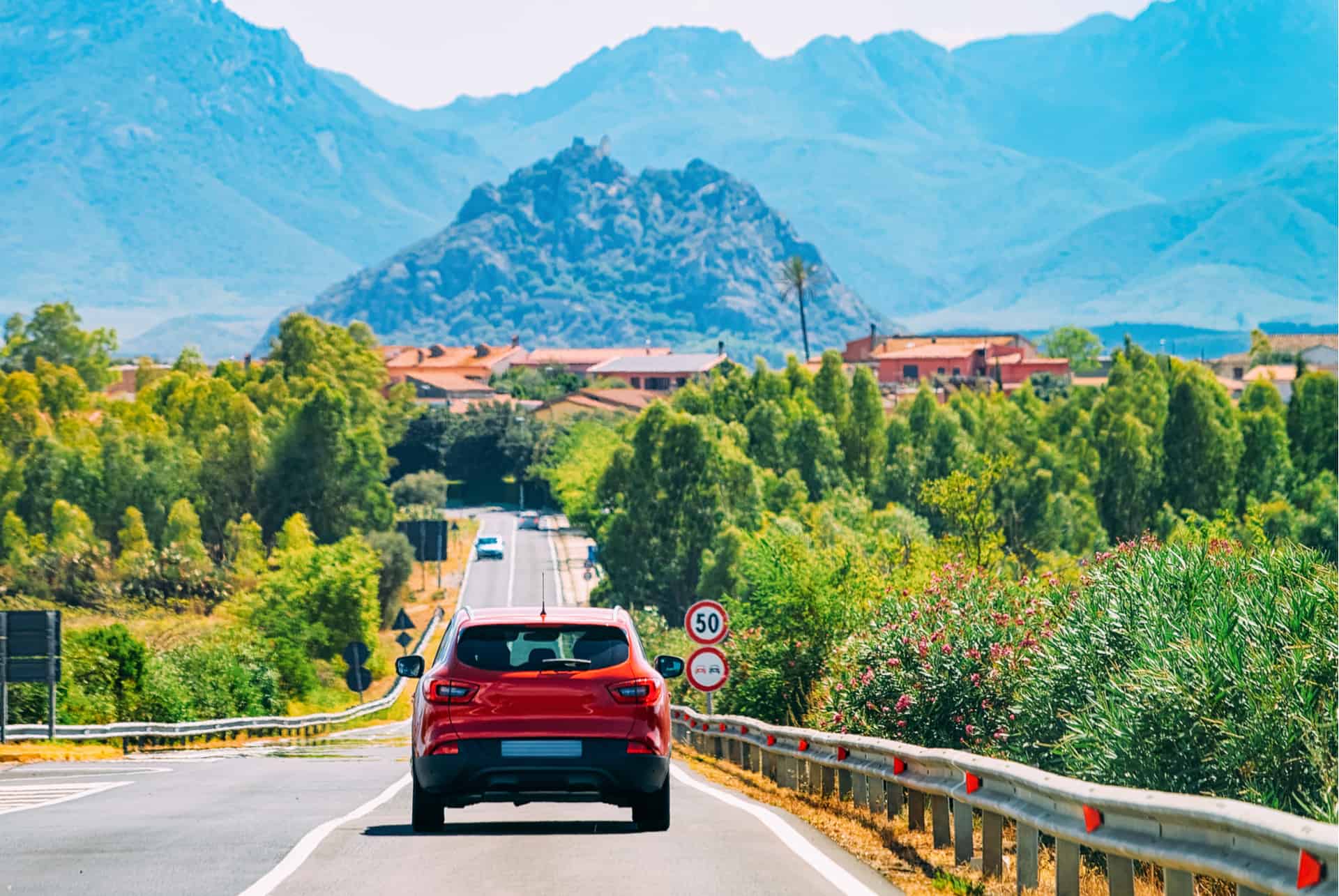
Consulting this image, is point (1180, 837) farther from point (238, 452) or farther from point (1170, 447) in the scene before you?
point (238, 452)

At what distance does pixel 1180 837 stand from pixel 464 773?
249 inches

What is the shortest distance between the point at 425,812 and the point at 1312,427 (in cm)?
9676

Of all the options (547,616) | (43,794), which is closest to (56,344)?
(43,794)

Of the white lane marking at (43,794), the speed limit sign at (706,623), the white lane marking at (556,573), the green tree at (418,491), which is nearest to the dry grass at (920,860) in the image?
the white lane marking at (43,794)

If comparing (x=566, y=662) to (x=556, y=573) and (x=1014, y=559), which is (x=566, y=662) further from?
(x=556, y=573)

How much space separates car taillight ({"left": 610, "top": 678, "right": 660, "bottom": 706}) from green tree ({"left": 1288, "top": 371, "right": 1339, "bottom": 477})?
303 ft

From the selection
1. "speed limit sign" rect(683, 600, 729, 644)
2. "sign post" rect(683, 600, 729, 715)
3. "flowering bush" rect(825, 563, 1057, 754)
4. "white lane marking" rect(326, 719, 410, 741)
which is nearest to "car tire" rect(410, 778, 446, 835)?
"flowering bush" rect(825, 563, 1057, 754)

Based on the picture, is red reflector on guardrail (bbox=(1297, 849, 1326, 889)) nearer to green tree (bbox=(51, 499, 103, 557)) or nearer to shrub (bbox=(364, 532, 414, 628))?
shrub (bbox=(364, 532, 414, 628))

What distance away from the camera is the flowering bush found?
1858 cm

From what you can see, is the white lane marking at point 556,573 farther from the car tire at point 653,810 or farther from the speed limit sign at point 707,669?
the car tire at point 653,810

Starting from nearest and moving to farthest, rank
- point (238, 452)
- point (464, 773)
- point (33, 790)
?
point (464, 773) → point (33, 790) → point (238, 452)

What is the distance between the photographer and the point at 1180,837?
8.37 m

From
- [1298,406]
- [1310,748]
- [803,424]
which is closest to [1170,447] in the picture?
[1298,406]

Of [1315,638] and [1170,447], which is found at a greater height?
[1170,447]
